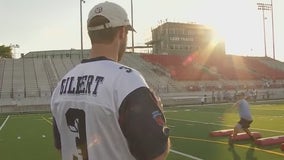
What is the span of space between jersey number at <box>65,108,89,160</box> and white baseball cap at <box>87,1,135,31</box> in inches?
19.0

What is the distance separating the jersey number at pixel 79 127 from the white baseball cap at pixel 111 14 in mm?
482

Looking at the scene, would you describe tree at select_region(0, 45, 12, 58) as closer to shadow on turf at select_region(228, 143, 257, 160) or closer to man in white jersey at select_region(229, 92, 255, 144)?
man in white jersey at select_region(229, 92, 255, 144)

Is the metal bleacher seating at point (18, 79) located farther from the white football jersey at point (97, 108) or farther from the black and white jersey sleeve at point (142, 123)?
the black and white jersey sleeve at point (142, 123)

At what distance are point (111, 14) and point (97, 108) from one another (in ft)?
1.76

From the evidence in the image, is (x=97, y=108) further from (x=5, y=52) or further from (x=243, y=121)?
(x=5, y=52)

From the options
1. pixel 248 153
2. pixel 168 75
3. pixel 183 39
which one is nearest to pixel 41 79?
pixel 168 75

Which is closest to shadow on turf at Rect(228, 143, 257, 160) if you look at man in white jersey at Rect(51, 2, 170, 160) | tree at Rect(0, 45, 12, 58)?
man in white jersey at Rect(51, 2, 170, 160)

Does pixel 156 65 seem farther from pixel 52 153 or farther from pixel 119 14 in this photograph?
pixel 119 14

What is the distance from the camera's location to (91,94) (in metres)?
2.37

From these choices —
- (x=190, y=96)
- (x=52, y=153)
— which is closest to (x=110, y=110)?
(x=52, y=153)

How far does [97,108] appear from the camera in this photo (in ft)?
7.59

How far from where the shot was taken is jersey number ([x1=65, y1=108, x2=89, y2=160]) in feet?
7.91

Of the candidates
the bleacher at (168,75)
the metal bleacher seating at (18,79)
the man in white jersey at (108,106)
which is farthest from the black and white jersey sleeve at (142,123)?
the metal bleacher seating at (18,79)

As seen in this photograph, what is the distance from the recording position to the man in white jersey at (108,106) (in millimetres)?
2180
